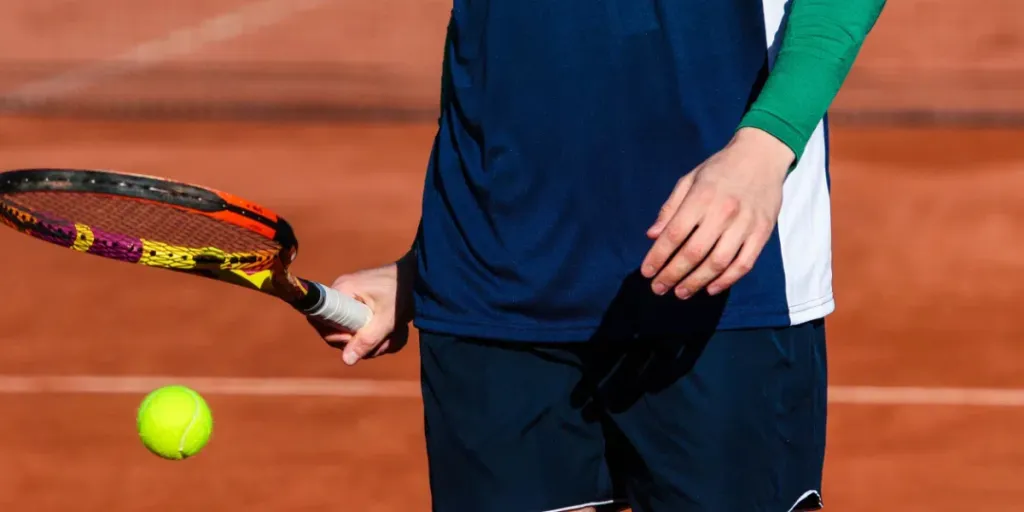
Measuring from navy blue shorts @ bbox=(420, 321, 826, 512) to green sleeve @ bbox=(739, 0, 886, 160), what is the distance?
42cm

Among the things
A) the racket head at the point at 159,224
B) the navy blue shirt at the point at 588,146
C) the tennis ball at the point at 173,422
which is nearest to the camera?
the navy blue shirt at the point at 588,146

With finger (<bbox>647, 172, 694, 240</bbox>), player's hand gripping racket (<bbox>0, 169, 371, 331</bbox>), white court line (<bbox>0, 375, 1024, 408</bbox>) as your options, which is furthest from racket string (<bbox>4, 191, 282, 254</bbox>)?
white court line (<bbox>0, 375, 1024, 408</bbox>)

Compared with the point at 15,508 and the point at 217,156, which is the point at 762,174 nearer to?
the point at 15,508

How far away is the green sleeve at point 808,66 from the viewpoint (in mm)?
1993

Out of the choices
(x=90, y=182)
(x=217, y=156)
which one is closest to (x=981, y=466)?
(x=90, y=182)

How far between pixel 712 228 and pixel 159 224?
4.07 feet

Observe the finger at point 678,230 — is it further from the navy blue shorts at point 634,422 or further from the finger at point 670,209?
the navy blue shorts at point 634,422

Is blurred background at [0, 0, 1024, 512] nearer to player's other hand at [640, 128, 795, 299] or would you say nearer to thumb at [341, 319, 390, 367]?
thumb at [341, 319, 390, 367]

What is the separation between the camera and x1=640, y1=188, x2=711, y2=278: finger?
6.09 feet

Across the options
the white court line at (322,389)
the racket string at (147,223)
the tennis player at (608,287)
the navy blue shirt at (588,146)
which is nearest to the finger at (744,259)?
the tennis player at (608,287)

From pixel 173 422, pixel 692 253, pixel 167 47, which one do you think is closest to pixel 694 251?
pixel 692 253

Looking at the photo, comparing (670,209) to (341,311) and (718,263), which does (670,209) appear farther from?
(341,311)

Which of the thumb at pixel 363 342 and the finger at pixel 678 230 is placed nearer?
the finger at pixel 678 230

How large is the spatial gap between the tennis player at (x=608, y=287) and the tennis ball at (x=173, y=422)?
1529 mm
